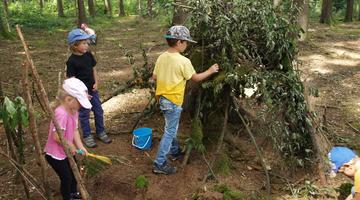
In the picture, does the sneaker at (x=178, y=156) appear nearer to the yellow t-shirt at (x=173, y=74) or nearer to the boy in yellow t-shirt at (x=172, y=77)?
the boy in yellow t-shirt at (x=172, y=77)

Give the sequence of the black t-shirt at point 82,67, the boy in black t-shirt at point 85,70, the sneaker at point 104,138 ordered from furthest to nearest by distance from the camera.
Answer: the sneaker at point 104,138 → the black t-shirt at point 82,67 → the boy in black t-shirt at point 85,70

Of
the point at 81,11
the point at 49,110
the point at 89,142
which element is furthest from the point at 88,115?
the point at 81,11

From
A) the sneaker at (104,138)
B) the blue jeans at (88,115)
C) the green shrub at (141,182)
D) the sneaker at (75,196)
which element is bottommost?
the sneaker at (75,196)

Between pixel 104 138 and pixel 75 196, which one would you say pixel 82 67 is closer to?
pixel 104 138

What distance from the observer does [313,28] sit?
55.4 ft

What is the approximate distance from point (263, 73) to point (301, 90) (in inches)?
20.6

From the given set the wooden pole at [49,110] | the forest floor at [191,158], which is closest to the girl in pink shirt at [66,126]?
the wooden pole at [49,110]

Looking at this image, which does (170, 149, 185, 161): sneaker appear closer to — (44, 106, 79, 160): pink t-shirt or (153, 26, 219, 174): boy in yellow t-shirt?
(153, 26, 219, 174): boy in yellow t-shirt

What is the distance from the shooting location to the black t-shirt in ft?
14.9

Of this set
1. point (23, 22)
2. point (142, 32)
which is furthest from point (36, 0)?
point (142, 32)

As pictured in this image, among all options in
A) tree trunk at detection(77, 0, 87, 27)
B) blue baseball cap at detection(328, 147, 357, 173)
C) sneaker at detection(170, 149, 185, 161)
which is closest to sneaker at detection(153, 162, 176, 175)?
sneaker at detection(170, 149, 185, 161)

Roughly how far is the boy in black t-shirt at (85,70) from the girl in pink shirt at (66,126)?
110 cm

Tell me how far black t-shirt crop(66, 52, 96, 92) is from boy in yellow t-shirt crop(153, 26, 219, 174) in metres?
0.89

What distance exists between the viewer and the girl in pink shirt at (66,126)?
10.9 ft
